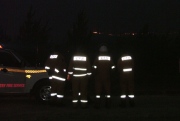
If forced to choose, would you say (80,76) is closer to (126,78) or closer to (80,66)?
(80,66)

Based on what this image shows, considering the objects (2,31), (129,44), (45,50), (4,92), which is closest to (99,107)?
(4,92)

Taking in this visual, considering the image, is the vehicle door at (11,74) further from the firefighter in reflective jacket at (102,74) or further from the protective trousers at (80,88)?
the firefighter in reflective jacket at (102,74)

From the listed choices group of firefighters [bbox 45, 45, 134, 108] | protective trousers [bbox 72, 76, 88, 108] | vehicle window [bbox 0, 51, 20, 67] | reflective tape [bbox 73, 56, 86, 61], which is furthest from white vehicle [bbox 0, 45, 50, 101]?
reflective tape [bbox 73, 56, 86, 61]

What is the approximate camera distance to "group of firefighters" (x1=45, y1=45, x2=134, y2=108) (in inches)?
570

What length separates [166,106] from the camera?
586 inches

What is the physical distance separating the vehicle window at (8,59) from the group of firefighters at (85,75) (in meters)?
1.06

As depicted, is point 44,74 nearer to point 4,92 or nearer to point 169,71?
point 4,92

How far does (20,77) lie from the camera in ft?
49.6

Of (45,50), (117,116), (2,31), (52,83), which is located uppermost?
(2,31)

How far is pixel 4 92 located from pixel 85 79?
2764mm

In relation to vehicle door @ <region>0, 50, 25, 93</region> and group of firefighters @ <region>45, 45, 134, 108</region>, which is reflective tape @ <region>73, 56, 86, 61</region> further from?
vehicle door @ <region>0, 50, 25, 93</region>

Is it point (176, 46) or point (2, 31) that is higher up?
point (2, 31)

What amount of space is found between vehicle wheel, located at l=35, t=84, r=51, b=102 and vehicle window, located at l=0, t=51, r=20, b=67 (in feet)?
3.67

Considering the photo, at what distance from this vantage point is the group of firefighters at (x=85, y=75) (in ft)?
47.5
